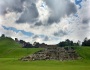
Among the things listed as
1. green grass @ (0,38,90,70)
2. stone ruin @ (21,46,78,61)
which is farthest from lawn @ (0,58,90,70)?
stone ruin @ (21,46,78,61)

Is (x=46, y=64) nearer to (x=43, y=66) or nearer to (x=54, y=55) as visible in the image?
(x=43, y=66)

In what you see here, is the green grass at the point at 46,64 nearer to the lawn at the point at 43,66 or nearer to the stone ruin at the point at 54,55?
the lawn at the point at 43,66

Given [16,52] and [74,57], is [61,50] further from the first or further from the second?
[16,52]

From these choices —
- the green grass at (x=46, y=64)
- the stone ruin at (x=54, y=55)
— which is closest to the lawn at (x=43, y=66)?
the green grass at (x=46, y=64)

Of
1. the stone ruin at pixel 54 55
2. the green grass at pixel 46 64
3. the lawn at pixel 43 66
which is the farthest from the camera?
the stone ruin at pixel 54 55

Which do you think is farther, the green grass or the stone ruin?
the stone ruin

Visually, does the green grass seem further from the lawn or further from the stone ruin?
the stone ruin

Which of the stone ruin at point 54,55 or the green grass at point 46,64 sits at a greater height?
the stone ruin at point 54,55

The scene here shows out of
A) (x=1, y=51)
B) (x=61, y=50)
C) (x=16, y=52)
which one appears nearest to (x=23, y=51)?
(x=16, y=52)

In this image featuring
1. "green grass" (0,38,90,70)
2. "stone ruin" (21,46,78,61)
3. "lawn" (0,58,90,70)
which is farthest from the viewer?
"stone ruin" (21,46,78,61)

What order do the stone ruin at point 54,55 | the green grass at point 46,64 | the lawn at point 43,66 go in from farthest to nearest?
the stone ruin at point 54,55, the green grass at point 46,64, the lawn at point 43,66

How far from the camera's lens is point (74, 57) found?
407 feet

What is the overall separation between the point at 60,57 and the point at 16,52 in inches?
1971

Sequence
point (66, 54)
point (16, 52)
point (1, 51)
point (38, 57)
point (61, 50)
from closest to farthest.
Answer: point (38, 57)
point (66, 54)
point (61, 50)
point (16, 52)
point (1, 51)
